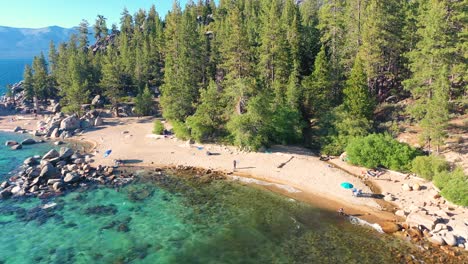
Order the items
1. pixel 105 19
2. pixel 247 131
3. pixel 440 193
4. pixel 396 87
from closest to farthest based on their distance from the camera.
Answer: pixel 440 193, pixel 247 131, pixel 396 87, pixel 105 19

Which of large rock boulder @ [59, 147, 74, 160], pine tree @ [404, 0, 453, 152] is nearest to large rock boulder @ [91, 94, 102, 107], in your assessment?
large rock boulder @ [59, 147, 74, 160]

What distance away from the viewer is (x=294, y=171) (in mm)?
39656

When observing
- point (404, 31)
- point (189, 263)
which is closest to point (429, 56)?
point (404, 31)

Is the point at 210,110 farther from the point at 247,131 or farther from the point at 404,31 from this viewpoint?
the point at 404,31

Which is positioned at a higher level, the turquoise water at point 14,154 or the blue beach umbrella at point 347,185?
the turquoise water at point 14,154

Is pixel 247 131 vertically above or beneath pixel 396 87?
beneath

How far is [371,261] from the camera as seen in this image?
79.1ft

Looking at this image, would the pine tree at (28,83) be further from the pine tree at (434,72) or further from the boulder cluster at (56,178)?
the pine tree at (434,72)

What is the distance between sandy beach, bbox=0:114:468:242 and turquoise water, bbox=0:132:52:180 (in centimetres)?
871

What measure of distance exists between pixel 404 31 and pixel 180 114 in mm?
40258

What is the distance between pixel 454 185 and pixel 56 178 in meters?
45.3

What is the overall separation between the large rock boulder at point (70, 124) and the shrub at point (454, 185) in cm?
6460

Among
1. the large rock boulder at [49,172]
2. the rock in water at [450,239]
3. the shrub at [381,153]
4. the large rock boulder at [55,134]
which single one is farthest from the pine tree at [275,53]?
the large rock boulder at [55,134]

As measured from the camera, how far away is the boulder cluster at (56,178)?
37.7 metres
